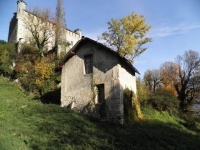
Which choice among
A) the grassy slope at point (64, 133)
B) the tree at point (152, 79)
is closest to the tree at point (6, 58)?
the grassy slope at point (64, 133)

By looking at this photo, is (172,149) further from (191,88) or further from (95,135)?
(191,88)

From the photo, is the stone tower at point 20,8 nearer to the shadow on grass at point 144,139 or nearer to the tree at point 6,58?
the tree at point 6,58

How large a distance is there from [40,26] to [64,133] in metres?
30.2

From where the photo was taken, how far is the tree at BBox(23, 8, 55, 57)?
4069 cm

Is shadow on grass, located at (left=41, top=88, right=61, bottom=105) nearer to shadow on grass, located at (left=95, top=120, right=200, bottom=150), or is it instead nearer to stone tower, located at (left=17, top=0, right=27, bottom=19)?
shadow on grass, located at (left=95, top=120, right=200, bottom=150)

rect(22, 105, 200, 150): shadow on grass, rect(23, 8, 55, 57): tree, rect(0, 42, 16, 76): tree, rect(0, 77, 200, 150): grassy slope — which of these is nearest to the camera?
rect(0, 77, 200, 150): grassy slope

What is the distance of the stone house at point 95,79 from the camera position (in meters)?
20.9

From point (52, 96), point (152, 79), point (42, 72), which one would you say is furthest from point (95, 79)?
point (152, 79)

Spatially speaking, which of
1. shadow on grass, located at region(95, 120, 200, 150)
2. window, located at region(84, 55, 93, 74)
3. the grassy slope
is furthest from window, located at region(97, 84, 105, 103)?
shadow on grass, located at region(95, 120, 200, 150)

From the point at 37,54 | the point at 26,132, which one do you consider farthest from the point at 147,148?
the point at 37,54

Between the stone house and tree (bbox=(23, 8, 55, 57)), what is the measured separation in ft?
56.6

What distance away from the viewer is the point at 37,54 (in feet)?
129

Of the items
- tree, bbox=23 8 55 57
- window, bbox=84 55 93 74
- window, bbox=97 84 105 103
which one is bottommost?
window, bbox=97 84 105 103

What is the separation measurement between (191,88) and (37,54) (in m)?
23.6
